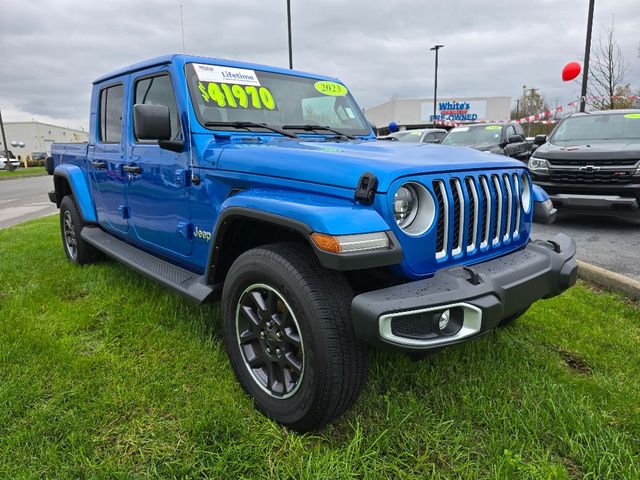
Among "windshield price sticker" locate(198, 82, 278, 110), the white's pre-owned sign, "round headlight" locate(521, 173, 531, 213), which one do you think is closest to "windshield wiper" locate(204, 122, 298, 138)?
"windshield price sticker" locate(198, 82, 278, 110)

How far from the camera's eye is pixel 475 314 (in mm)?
1884

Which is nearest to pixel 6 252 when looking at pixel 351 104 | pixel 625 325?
pixel 351 104

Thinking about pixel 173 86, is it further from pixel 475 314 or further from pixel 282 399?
pixel 475 314

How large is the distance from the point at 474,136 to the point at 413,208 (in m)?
9.63

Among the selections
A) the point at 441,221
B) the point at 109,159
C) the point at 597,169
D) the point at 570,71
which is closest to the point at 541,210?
the point at 441,221

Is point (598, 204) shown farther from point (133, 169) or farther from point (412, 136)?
point (412, 136)

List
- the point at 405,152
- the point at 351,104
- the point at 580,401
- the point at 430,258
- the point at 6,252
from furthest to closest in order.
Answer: the point at 6,252, the point at 351,104, the point at 405,152, the point at 580,401, the point at 430,258

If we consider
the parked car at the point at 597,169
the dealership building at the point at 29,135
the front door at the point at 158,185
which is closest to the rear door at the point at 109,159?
the front door at the point at 158,185

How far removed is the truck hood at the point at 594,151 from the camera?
20.1 ft

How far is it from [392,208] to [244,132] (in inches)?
55.5

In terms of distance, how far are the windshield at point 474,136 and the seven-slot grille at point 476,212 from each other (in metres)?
8.40

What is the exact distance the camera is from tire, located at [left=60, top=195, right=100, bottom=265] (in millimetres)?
4707

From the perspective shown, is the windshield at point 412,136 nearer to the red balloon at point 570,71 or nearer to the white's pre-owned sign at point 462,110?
the red balloon at point 570,71

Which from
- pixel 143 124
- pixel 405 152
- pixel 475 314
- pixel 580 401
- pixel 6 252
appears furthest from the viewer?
pixel 6 252
